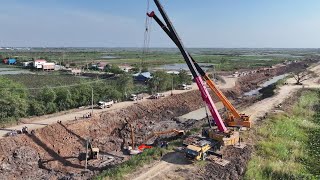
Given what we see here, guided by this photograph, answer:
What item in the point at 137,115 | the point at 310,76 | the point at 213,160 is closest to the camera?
the point at 213,160

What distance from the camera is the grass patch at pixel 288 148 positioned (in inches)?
880

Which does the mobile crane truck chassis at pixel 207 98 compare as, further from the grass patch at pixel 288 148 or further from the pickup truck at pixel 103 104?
the pickup truck at pixel 103 104

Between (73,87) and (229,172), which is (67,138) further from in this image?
(229,172)

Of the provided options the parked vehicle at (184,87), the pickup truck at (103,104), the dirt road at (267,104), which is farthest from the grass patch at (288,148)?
the parked vehicle at (184,87)

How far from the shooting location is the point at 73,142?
33.7 meters

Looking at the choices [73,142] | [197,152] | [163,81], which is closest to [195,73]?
[197,152]

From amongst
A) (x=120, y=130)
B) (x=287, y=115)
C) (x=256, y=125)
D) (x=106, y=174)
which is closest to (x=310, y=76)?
(x=287, y=115)

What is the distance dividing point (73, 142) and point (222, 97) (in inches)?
680

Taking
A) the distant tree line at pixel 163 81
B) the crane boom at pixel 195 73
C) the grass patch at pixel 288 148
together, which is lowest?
the grass patch at pixel 288 148

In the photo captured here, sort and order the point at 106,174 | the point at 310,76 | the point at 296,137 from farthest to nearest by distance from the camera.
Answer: the point at 310,76
the point at 296,137
the point at 106,174

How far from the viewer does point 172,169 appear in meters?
22.2

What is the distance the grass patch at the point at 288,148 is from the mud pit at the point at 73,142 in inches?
522

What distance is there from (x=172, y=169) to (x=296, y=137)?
15.8 meters

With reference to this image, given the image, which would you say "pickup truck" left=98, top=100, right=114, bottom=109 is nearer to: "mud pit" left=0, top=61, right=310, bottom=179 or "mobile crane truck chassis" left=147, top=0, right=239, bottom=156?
"mud pit" left=0, top=61, right=310, bottom=179
